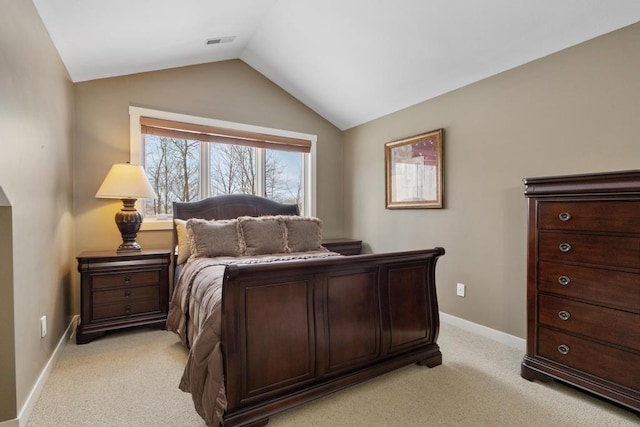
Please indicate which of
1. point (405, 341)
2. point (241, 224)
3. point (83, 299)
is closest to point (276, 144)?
point (241, 224)

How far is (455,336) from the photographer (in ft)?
9.73

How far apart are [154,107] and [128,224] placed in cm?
135

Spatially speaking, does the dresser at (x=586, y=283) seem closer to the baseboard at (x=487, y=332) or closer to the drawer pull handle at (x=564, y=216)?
the drawer pull handle at (x=564, y=216)

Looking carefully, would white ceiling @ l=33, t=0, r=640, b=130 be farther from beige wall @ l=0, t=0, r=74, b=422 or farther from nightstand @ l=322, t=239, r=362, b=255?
nightstand @ l=322, t=239, r=362, b=255

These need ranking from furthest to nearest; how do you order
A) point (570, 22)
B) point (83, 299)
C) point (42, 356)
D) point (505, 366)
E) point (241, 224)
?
point (241, 224) < point (83, 299) < point (505, 366) < point (570, 22) < point (42, 356)

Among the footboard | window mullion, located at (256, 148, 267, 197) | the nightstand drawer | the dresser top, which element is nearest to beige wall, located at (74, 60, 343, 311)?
window mullion, located at (256, 148, 267, 197)

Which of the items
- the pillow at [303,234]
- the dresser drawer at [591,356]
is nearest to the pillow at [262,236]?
the pillow at [303,234]

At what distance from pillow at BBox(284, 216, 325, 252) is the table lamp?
4.65ft

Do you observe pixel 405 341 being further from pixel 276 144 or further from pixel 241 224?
pixel 276 144

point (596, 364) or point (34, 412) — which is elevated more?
point (596, 364)

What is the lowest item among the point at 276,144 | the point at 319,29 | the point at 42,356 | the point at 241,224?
the point at 42,356

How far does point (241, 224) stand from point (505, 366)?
2613 millimetres

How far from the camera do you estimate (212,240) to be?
9.88 ft

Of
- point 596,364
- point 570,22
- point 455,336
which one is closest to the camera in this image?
point 596,364
